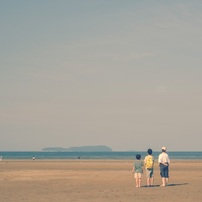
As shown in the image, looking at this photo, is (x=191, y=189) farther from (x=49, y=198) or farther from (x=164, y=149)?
(x=49, y=198)

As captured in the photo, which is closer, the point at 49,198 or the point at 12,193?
the point at 49,198

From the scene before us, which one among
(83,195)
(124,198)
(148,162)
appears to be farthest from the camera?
(148,162)

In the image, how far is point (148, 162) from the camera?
76.5 feet

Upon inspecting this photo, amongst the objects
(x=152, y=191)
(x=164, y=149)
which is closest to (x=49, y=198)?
(x=152, y=191)

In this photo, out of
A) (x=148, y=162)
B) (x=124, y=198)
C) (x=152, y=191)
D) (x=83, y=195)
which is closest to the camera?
(x=124, y=198)

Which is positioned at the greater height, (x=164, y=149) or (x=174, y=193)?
(x=164, y=149)

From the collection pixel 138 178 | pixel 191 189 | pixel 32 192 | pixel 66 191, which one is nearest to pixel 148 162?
pixel 138 178

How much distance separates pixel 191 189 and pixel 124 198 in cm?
512

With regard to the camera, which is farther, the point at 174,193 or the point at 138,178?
the point at 138,178

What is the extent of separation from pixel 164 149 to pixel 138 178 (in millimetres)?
2090

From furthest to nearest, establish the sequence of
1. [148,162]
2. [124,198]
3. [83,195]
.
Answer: [148,162]
[83,195]
[124,198]

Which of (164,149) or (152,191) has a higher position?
(164,149)

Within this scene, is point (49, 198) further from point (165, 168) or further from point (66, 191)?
point (165, 168)

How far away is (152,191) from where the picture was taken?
838 inches
